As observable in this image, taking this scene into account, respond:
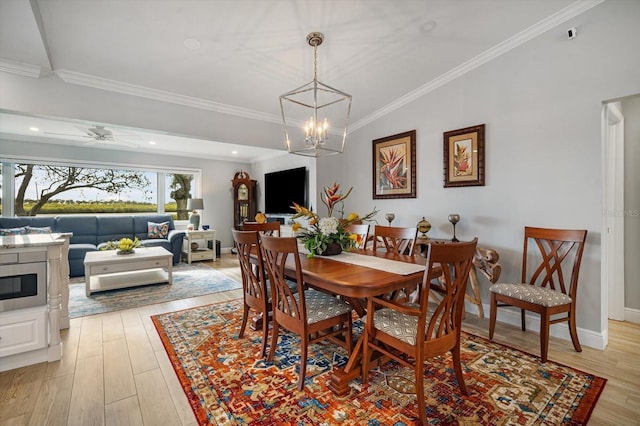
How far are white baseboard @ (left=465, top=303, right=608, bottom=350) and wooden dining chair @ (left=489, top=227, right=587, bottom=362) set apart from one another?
81 millimetres

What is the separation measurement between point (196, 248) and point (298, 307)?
495cm

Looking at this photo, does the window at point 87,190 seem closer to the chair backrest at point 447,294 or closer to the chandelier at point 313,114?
the chandelier at point 313,114

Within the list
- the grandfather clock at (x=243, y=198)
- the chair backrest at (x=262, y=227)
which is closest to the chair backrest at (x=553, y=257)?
the chair backrest at (x=262, y=227)

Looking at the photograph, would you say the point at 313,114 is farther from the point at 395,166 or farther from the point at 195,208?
the point at 195,208

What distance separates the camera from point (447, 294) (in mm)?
1567

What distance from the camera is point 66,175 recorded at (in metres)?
5.66

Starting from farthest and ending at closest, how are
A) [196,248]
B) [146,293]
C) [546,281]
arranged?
[196,248]
[146,293]
[546,281]

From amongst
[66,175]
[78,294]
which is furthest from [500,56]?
[66,175]

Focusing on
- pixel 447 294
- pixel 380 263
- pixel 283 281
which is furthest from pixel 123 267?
pixel 447 294

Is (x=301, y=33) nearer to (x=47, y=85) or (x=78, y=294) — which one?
(x=47, y=85)

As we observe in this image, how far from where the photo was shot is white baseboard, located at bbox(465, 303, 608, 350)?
96.3 inches

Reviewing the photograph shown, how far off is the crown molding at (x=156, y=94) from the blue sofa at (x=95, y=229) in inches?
118

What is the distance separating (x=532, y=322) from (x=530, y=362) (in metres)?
0.75

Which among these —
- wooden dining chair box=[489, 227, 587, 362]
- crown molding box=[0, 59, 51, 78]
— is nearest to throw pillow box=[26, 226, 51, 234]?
crown molding box=[0, 59, 51, 78]
